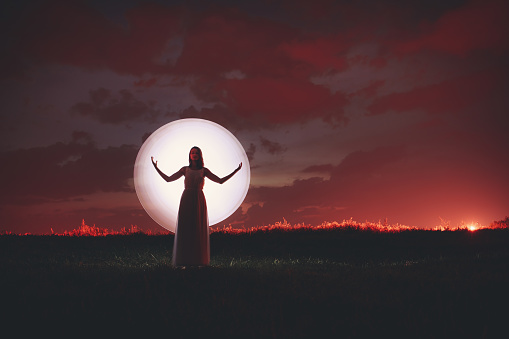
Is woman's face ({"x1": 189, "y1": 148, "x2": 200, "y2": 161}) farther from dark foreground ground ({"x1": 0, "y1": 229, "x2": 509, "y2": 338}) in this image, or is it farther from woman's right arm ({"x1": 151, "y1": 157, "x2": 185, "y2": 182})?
dark foreground ground ({"x1": 0, "y1": 229, "x2": 509, "y2": 338})

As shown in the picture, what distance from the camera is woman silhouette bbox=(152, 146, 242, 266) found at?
12.6 metres

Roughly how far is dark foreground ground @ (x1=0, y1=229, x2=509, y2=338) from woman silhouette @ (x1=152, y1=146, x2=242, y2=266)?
32.0 inches

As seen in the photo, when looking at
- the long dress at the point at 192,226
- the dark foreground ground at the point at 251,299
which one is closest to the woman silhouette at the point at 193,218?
the long dress at the point at 192,226

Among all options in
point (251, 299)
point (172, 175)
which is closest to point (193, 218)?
point (172, 175)

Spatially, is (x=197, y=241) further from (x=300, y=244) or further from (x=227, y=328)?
(x=300, y=244)

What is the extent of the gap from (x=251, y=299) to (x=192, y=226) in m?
4.10

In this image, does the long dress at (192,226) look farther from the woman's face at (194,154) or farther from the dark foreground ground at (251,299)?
the dark foreground ground at (251,299)

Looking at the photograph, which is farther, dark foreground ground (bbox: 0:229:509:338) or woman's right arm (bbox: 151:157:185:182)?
woman's right arm (bbox: 151:157:185:182)

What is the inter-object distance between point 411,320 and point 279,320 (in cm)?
223

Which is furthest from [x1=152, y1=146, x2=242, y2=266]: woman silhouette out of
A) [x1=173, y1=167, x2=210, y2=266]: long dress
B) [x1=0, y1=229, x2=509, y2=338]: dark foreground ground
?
[x1=0, y1=229, x2=509, y2=338]: dark foreground ground

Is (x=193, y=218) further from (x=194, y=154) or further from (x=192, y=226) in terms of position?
(x=194, y=154)

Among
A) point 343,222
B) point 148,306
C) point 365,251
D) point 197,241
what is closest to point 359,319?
point 148,306

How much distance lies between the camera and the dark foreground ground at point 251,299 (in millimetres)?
7359

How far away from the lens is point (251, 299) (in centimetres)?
904
